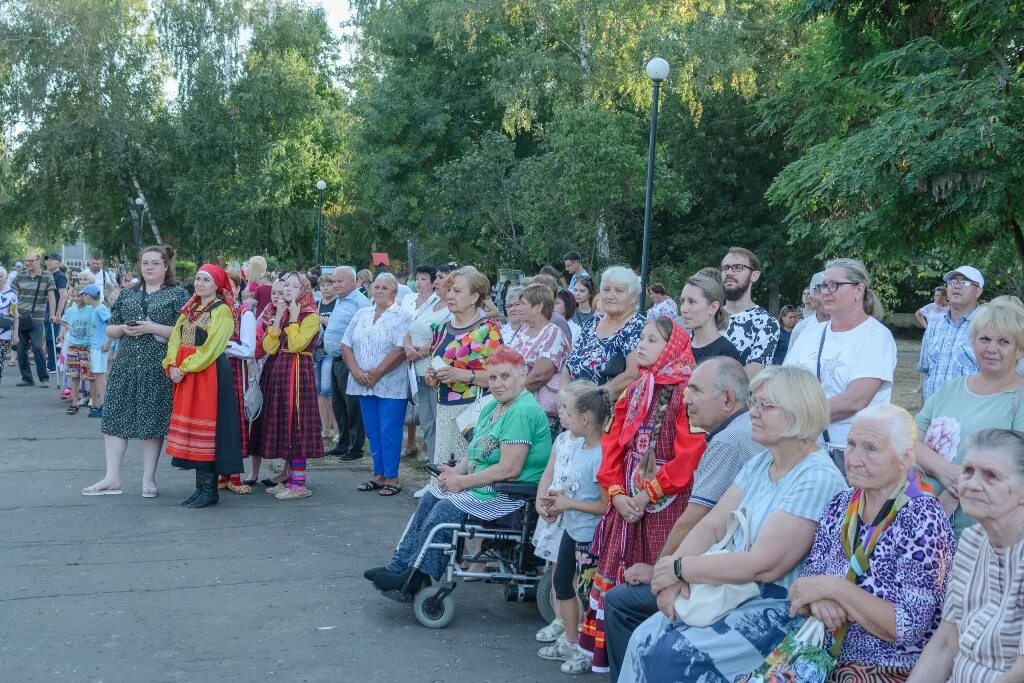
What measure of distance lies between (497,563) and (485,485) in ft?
1.65

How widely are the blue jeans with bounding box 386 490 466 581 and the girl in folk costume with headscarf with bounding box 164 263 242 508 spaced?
299 centimetres

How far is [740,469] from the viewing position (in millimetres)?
4348

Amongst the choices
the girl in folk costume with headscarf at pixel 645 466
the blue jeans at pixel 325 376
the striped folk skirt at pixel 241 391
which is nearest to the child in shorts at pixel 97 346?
the blue jeans at pixel 325 376

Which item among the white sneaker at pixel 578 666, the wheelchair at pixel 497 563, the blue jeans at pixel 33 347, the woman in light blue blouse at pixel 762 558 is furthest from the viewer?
the blue jeans at pixel 33 347

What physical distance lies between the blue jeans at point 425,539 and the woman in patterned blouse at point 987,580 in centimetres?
289

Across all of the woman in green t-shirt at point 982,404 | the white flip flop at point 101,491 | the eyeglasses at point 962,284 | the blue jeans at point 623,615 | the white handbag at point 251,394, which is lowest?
the white flip flop at point 101,491

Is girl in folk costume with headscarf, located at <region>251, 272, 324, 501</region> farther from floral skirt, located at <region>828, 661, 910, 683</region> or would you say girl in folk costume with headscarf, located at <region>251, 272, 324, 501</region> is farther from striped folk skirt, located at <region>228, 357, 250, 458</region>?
floral skirt, located at <region>828, 661, 910, 683</region>

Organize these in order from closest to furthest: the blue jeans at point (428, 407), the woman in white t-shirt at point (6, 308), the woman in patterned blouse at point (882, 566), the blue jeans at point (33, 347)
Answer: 1. the woman in patterned blouse at point (882, 566)
2. the blue jeans at point (428, 407)
3. the woman in white t-shirt at point (6, 308)
4. the blue jeans at point (33, 347)

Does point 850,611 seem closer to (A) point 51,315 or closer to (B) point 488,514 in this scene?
(B) point 488,514

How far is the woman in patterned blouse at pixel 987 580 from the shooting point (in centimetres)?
311

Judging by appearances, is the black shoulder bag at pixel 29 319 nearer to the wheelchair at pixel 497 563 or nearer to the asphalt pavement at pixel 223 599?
the asphalt pavement at pixel 223 599

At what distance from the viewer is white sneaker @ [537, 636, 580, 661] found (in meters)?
5.28

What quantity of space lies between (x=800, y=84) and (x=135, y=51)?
99.3 feet

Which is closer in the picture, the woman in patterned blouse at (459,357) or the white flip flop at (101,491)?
the woman in patterned blouse at (459,357)
